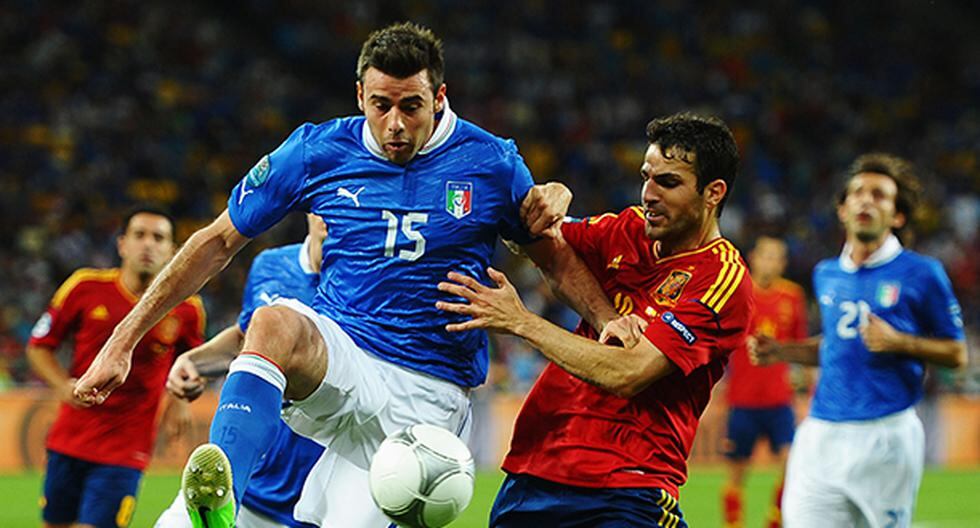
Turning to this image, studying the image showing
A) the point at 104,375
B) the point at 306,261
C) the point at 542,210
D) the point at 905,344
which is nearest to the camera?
the point at 104,375

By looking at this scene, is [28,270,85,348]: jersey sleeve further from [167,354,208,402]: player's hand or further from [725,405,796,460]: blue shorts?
[725,405,796,460]: blue shorts

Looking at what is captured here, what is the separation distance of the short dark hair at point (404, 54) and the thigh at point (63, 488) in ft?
12.6

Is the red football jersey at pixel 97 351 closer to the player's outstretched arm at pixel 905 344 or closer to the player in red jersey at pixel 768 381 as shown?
the player's outstretched arm at pixel 905 344

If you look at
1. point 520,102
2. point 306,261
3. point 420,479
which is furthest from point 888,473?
point 520,102

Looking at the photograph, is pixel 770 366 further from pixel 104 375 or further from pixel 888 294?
pixel 104 375

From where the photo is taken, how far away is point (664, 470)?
477cm

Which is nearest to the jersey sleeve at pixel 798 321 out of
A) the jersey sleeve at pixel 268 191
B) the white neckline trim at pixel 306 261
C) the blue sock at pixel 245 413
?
the white neckline trim at pixel 306 261

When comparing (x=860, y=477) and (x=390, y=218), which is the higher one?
(x=390, y=218)

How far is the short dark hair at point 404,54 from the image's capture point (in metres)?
4.70

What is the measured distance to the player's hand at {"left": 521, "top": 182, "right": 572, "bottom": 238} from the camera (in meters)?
5.04

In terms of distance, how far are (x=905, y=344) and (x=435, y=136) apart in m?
3.10

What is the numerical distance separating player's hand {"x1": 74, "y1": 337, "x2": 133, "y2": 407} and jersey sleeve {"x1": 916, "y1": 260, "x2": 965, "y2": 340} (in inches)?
168

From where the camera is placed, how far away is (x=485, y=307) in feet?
15.2

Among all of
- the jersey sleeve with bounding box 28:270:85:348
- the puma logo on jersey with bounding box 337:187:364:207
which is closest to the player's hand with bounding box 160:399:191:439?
the jersey sleeve with bounding box 28:270:85:348
